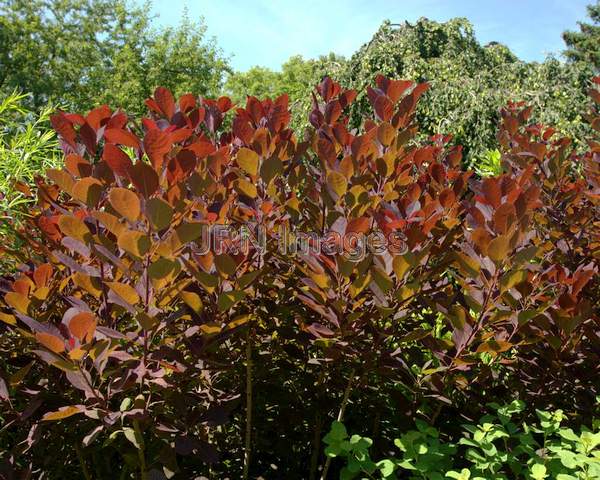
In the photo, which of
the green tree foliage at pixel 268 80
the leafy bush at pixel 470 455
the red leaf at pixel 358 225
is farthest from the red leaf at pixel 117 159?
the green tree foliage at pixel 268 80

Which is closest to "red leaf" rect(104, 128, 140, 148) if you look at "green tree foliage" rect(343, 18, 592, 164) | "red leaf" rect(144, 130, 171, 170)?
"red leaf" rect(144, 130, 171, 170)

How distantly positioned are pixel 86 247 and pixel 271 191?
23.6 inches

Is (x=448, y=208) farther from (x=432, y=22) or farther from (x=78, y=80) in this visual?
(x=78, y=80)

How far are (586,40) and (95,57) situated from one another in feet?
90.9

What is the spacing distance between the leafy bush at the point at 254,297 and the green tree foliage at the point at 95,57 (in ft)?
79.7

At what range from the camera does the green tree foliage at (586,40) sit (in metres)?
32.8

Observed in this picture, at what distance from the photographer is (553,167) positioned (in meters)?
2.42

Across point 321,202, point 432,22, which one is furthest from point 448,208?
point 432,22

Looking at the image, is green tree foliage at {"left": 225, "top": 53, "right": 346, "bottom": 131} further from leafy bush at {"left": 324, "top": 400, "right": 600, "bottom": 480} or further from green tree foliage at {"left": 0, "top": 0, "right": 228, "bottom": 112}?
leafy bush at {"left": 324, "top": 400, "right": 600, "bottom": 480}

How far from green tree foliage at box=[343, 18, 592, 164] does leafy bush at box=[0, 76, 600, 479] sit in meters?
7.60

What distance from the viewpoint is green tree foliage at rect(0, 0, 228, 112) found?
2598 cm

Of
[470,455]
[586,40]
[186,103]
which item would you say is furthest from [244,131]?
[586,40]

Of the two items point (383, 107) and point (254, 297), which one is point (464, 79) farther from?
point (254, 297)

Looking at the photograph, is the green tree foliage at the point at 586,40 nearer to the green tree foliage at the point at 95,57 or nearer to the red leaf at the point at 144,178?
the green tree foliage at the point at 95,57
